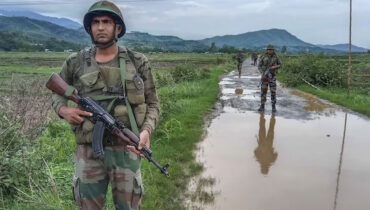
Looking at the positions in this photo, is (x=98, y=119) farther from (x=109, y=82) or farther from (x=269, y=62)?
(x=269, y=62)

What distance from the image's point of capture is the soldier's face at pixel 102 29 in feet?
8.48

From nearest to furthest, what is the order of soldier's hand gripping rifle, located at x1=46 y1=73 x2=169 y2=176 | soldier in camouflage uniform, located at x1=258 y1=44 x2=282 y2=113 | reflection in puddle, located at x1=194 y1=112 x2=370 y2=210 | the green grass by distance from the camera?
soldier's hand gripping rifle, located at x1=46 y1=73 x2=169 y2=176, reflection in puddle, located at x1=194 y1=112 x2=370 y2=210, soldier in camouflage uniform, located at x1=258 y1=44 x2=282 y2=113, the green grass

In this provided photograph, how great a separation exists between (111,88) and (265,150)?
4957 mm

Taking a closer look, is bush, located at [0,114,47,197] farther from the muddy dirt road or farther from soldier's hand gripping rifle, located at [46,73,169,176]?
the muddy dirt road

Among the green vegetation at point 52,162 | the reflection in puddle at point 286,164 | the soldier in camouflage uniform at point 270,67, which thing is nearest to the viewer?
the green vegetation at point 52,162

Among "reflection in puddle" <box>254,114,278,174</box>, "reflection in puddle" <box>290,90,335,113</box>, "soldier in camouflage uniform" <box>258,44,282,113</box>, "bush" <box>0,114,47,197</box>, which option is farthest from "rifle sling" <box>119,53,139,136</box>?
"reflection in puddle" <box>290,90,335,113</box>

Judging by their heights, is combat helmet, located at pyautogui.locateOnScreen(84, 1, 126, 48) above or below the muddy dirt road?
above

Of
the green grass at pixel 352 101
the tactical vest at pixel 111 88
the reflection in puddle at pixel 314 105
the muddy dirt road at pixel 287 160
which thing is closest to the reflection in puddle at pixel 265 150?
the muddy dirt road at pixel 287 160

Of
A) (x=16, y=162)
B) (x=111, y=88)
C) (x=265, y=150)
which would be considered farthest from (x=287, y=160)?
(x=111, y=88)

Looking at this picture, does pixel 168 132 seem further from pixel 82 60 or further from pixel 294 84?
pixel 294 84

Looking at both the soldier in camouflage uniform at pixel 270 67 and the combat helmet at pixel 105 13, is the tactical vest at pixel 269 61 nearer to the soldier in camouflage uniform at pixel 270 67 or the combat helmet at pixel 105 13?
the soldier in camouflage uniform at pixel 270 67

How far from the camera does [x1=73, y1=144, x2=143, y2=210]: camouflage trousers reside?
2.60 m

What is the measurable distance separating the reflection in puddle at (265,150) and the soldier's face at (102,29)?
12.8 ft

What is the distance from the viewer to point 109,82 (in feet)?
8.55
